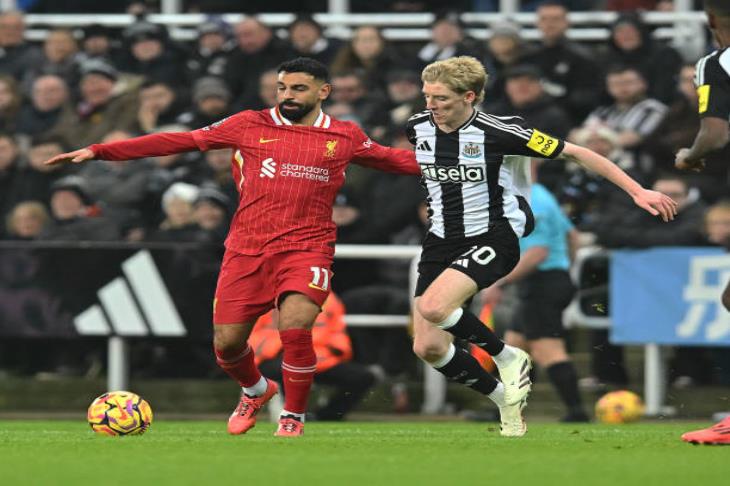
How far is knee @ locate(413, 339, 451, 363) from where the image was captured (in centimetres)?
997

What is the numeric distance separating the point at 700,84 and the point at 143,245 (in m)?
7.17

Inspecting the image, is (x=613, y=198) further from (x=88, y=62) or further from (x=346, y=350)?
(x=88, y=62)

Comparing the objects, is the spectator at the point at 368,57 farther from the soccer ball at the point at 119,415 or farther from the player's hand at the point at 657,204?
the player's hand at the point at 657,204

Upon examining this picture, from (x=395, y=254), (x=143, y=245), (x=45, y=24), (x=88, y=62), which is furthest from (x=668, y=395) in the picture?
(x=45, y=24)

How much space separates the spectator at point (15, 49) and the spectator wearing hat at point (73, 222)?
3.27 metres

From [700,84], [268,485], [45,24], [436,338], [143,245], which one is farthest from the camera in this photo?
[45,24]

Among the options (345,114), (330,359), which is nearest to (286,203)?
(330,359)

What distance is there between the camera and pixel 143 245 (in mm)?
15016

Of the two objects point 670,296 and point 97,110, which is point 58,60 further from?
point 670,296

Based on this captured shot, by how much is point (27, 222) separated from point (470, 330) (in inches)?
270

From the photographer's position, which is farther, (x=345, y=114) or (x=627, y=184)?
(x=345, y=114)

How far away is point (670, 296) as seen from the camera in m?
13.9

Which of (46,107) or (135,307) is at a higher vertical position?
(46,107)

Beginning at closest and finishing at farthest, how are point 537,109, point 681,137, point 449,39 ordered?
point 681,137 < point 537,109 < point 449,39
